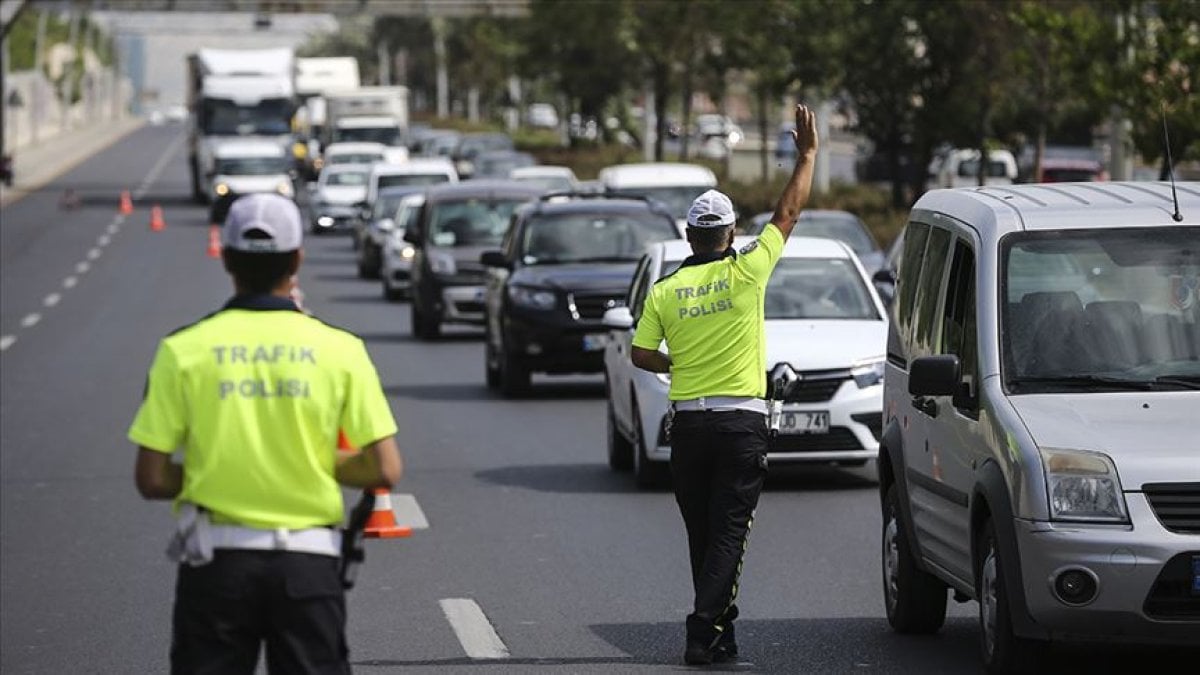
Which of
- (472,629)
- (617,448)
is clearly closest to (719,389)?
(472,629)

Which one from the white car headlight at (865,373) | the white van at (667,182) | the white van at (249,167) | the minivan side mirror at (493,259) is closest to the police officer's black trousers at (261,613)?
the white car headlight at (865,373)

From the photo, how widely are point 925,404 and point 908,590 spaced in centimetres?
83

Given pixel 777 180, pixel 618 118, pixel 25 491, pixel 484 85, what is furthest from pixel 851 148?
pixel 25 491

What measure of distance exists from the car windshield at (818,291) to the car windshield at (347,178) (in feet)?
130

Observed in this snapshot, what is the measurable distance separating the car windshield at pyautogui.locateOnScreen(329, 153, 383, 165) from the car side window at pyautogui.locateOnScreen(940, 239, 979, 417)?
54.5 m

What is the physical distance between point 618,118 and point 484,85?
33.0 metres

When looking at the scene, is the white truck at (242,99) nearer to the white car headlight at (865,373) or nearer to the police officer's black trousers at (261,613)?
the white car headlight at (865,373)

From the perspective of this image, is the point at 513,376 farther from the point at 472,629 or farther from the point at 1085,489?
the point at 1085,489

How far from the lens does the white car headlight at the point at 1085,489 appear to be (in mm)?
8539

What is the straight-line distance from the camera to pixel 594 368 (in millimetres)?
22859

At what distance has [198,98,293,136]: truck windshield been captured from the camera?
66188mm

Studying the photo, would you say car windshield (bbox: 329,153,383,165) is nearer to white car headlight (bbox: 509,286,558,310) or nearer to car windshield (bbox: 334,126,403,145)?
car windshield (bbox: 334,126,403,145)

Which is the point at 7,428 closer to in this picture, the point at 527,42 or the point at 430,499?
the point at 430,499

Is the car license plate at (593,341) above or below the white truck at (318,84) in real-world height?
above
